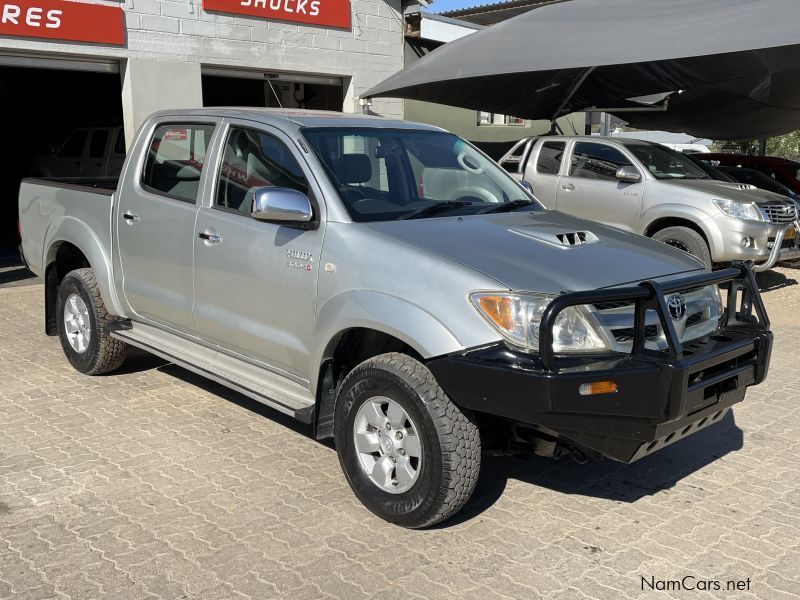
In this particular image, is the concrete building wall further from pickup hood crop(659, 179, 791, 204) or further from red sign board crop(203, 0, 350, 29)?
pickup hood crop(659, 179, 791, 204)

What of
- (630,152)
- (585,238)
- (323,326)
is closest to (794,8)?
(630,152)

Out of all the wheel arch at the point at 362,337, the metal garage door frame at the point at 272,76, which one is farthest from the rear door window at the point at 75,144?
the wheel arch at the point at 362,337

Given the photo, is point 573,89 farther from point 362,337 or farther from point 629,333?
point 629,333

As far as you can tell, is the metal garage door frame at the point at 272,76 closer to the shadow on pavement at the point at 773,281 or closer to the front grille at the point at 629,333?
the shadow on pavement at the point at 773,281

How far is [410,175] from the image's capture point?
4.61 meters

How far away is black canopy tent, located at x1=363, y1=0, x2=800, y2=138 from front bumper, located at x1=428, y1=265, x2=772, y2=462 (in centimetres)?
655

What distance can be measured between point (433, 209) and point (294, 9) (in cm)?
846

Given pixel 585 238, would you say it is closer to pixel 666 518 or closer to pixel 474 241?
pixel 474 241

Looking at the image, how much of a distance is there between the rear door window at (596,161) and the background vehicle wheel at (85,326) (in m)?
A: 6.59

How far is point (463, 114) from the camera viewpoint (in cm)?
1633

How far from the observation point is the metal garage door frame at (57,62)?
9.26m

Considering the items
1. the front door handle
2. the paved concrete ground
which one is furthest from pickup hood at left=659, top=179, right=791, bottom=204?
the front door handle

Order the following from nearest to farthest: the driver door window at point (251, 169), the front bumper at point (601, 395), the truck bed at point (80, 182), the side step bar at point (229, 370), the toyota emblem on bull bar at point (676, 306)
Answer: the front bumper at point (601, 395)
the toyota emblem on bull bar at point (676, 306)
the side step bar at point (229, 370)
the driver door window at point (251, 169)
the truck bed at point (80, 182)

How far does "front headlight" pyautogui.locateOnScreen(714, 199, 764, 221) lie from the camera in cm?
898
